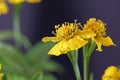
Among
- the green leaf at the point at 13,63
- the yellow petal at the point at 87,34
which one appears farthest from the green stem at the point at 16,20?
the yellow petal at the point at 87,34

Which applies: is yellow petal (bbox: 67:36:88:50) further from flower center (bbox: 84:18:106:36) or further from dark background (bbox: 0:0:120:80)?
dark background (bbox: 0:0:120:80)

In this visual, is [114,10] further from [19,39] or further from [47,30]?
[19,39]

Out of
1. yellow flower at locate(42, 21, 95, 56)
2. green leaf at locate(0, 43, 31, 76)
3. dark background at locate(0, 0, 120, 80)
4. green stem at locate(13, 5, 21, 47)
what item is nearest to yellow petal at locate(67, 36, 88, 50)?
yellow flower at locate(42, 21, 95, 56)

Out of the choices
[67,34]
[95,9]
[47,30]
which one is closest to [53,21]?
[47,30]

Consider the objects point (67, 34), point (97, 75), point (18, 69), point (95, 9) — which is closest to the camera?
point (67, 34)

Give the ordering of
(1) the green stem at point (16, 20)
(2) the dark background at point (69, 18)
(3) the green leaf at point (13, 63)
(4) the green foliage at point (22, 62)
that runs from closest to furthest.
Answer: (4) the green foliage at point (22, 62) → (3) the green leaf at point (13, 63) → (1) the green stem at point (16, 20) → (2) the dark background at point (69, 18)

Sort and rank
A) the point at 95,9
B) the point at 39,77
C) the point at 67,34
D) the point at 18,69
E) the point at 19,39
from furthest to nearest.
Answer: the point at 95,9 → the point at 19,39 → the point at 18,69 → the point at 67,34 → the point at 39,77

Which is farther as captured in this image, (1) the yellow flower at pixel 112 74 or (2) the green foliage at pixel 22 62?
(2) the green foliage at pixel 22 62

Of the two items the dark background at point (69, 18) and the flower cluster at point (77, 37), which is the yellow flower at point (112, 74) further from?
the dark background at point (69, 18)
